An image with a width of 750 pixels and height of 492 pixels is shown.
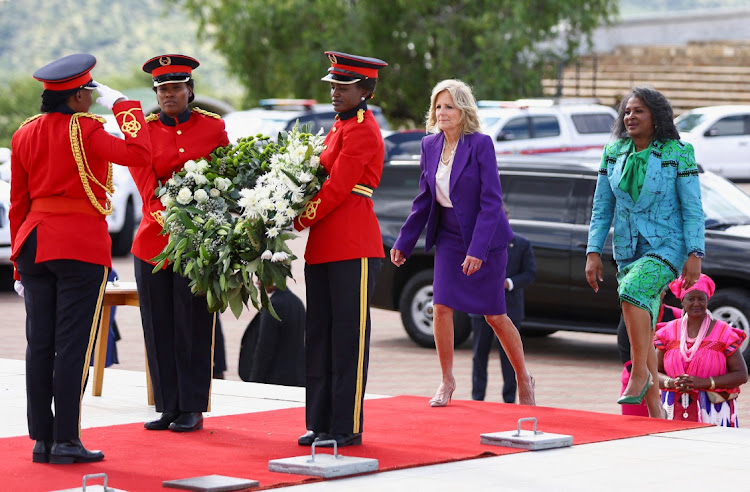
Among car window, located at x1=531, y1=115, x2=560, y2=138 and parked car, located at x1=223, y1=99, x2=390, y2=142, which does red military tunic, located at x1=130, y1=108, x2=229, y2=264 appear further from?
car window, located at x1=531, y1=115, x2=560, y2=138

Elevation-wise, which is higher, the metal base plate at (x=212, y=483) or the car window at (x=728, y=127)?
the metal base plate at (x=212, y=483)

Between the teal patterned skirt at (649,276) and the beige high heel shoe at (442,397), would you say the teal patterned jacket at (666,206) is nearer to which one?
the teal patterned skirt at (649,276)

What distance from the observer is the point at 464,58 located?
34.7 meters

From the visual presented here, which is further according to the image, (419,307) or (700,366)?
(419,307)

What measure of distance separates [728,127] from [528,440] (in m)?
23.5

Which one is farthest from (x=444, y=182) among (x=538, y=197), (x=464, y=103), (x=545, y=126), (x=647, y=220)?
(x=545, y=126)

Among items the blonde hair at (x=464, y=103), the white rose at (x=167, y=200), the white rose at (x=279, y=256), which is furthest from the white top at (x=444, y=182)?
the white rose at (x=167, y=200)

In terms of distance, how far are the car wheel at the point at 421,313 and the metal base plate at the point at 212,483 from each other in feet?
24.5

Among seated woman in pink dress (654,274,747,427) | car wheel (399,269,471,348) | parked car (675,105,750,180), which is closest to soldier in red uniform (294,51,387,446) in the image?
seated woman in pink dress (654,274,747,427)

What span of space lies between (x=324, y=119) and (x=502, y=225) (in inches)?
759

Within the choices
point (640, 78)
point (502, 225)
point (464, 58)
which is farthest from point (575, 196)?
point (640, 78)

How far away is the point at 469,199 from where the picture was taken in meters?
8.38

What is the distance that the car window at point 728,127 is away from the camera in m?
29.6

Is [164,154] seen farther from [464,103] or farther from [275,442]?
[464,103]
